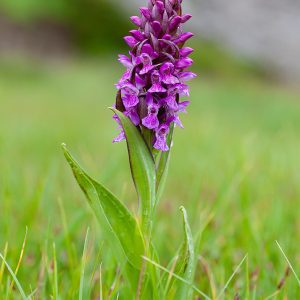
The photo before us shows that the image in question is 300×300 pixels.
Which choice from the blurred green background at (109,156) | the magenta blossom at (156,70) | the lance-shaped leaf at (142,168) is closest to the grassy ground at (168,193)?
the blurred green background at (109,156)

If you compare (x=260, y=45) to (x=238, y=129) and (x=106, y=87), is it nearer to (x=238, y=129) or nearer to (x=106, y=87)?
(x=106, y=87)

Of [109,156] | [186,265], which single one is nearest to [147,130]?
[186,265]

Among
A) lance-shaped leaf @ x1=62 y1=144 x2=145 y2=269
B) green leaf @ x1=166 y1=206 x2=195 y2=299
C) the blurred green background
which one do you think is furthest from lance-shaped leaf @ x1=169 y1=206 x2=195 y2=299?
the blurred green background

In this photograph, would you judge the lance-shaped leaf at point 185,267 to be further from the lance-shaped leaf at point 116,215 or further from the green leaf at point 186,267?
the lance-shaped leaf at point 116,215

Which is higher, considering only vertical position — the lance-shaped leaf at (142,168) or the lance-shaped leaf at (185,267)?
the lance-shaped leaf at (142,168)

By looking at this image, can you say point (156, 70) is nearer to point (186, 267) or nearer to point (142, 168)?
point (142, 168)

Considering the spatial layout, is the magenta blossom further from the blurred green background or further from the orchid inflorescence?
the blurred green background

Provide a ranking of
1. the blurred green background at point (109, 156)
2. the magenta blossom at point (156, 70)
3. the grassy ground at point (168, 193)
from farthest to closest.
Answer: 1. the blurred green background at point (109, 156)
2. the grassy ground at point (168, 193)
3. the magenta blossom at point (156, 70)

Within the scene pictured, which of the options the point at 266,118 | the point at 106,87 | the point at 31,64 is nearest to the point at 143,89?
the point at 266,118
